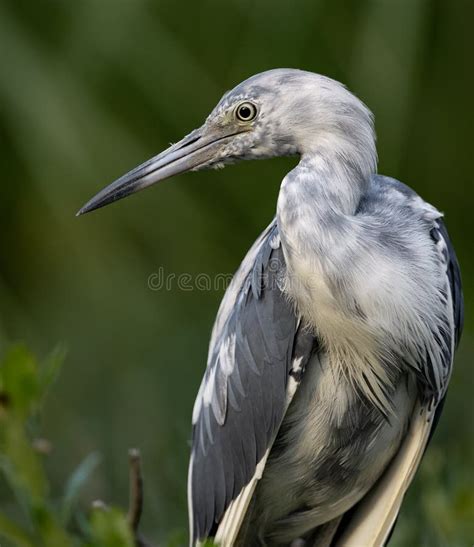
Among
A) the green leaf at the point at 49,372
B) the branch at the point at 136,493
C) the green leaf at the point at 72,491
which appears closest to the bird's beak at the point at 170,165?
the branch at the point at 136,493

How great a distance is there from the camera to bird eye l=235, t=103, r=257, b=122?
1.89 metres

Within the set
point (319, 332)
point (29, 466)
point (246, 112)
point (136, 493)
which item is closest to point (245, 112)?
point (246, 112)

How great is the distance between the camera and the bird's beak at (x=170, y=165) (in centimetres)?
197

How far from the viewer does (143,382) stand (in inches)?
109

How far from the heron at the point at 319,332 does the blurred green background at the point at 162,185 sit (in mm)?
116

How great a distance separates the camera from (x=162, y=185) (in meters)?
2.44

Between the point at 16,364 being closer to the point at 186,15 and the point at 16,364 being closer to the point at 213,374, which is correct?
the point at 213,374

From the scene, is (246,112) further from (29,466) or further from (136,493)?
(29,466)

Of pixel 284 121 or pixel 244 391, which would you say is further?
pixel 244 391

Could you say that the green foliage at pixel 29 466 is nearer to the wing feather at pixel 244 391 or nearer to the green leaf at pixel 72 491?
the green leaf at pixel 72 491

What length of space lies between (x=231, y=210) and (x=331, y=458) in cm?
78

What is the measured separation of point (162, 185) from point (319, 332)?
2.50 ft

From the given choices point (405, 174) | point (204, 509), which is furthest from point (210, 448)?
point (405, 174)

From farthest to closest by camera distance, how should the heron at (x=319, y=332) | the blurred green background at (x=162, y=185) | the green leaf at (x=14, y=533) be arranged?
the blurred green background at (x=162, y=185), the heron at (x=319, y=332), the green leaf at (x=14, y=533)
